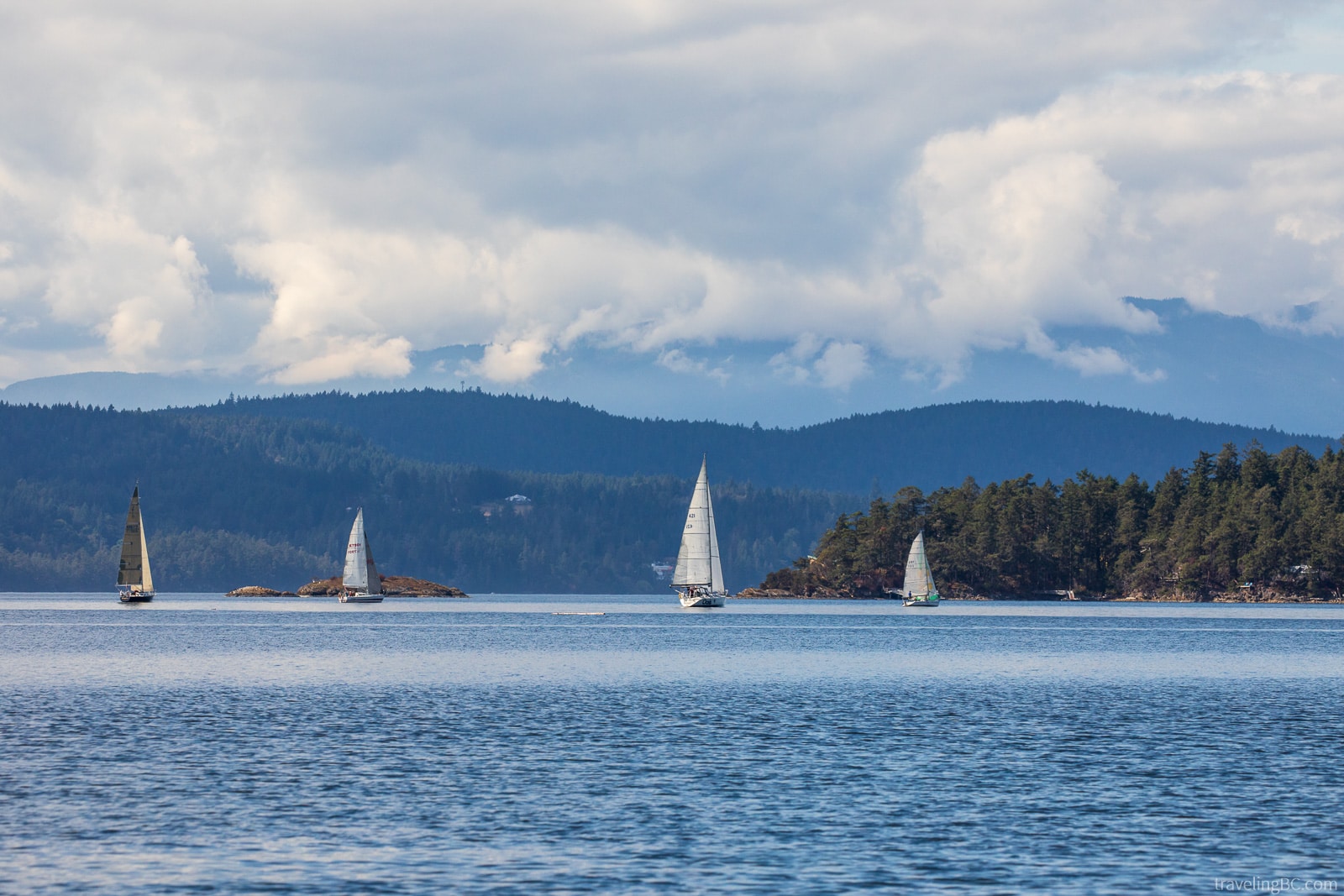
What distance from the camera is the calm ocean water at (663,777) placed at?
3650 cm

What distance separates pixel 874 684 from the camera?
287 ft

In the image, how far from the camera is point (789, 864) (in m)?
37.0

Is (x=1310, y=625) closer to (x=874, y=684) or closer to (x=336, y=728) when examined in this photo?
(x=874, y=684)

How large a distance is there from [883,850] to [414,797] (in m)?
14.7

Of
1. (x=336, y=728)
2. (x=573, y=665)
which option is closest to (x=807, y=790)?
(x=336, y=728)

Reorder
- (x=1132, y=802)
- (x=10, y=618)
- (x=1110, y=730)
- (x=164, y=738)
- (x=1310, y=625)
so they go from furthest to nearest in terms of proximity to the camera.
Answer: (x=10, y=618), (x=1310, y=625), (x=1110, y=730), (x=164, y=738), (x=1132, y=802)

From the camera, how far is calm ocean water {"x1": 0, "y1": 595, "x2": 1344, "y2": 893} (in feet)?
120

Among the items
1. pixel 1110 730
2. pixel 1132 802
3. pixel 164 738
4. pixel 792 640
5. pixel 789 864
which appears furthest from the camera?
pixel 792 640

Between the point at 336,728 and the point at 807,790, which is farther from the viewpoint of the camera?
the point at 336,728

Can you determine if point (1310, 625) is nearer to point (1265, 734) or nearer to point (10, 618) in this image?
point (1265, 734)

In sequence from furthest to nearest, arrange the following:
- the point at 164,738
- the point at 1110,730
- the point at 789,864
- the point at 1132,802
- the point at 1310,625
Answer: the point at 1310,625 < the point at 1110,730 < the point at 164,738 < the point at 1132,802 < the point at 789,864

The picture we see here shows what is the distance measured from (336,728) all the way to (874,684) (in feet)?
114

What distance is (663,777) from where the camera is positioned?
1987 inches

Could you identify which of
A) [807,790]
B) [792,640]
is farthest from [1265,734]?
[792,640]
